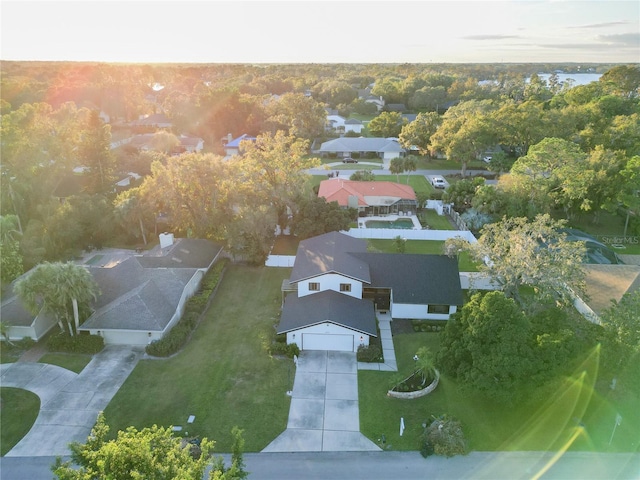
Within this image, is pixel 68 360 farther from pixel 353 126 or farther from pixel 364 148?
pixel 353 126

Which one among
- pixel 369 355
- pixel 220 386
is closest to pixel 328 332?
pixel 369 355

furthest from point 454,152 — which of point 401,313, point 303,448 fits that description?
point 303,448

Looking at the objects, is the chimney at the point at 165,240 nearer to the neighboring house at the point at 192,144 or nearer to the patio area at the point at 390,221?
the patio area at the point at 390,221

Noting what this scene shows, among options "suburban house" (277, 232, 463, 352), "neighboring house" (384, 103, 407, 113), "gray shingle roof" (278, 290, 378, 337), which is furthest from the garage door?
"neighboring house" (384, 103, 407, 113)

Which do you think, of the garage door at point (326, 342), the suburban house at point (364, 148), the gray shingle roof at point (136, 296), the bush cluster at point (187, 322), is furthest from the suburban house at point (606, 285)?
the suburban house at point (364, 148)

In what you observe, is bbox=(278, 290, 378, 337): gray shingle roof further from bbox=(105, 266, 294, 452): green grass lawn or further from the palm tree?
the palm tree

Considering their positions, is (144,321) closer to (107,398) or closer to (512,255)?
(107,398)
